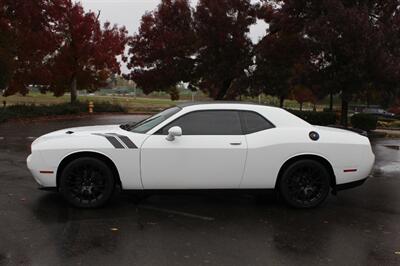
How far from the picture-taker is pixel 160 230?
208 inches

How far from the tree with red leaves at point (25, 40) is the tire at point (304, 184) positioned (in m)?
19.0

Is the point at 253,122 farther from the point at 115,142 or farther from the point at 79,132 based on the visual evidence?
the point at 79,132

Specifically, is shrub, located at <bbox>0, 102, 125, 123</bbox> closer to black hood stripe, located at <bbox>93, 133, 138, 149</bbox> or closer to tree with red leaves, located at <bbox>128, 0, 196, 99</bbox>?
tree with red leaves, located at <bbox>128, 0, 196, 99</bbox>

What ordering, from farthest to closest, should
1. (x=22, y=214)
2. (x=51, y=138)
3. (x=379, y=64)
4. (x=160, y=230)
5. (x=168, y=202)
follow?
(x=379, y=64) → (x=168, y=202) → (x=51, y=138) → (x=22, y=214) → (x=160, y=230)

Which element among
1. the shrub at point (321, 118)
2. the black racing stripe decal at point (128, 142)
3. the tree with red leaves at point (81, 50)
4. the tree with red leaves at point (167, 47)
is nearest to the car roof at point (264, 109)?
the black racing stripe decal at point (128, 142)

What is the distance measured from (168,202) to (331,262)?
8.89 feet

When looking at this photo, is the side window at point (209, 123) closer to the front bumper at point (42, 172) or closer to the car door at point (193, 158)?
the car door at point (193, 158)

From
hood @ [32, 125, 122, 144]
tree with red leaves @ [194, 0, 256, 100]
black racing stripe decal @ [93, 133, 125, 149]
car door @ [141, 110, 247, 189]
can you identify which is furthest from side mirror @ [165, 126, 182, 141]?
tree with red leaves @ [194, 0, 256, 100]

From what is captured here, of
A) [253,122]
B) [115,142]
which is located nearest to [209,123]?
[253,122]

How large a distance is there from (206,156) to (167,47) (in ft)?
61.5

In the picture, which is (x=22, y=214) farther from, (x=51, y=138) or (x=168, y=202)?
(x=168, y=202)

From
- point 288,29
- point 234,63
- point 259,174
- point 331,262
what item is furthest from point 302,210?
point 234,63

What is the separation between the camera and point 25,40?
23781 mm

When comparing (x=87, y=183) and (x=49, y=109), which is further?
(x=49, y=109)
